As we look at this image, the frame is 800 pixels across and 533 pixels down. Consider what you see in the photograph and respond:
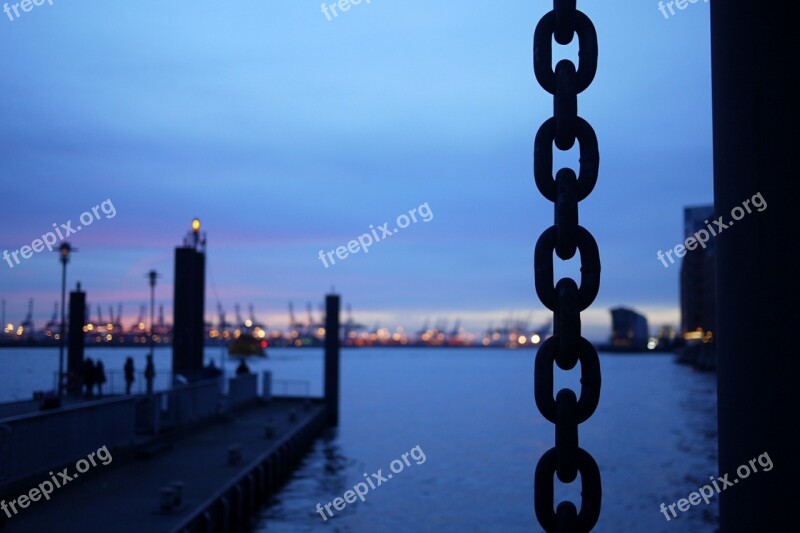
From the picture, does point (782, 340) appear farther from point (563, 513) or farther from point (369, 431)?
point (369, 431)

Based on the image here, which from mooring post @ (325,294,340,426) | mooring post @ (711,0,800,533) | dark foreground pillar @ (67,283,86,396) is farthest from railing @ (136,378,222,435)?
mooring post @ (711,0,800,533)

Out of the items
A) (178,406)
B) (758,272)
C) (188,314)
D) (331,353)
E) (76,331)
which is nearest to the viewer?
(758,272)

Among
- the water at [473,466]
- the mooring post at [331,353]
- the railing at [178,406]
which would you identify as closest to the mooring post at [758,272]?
the water at [473,466]

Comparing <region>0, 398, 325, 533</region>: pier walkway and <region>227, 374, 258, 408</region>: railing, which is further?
<region>227, 374, 258, 408</region>: railing

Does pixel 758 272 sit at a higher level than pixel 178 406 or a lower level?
higher

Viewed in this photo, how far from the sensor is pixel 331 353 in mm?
42250

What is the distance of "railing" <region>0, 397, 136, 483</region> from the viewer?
1424cm

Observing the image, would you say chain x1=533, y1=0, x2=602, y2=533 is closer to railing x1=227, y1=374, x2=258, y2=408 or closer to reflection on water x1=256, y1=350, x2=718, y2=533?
reflection on water x1=256, y1=350, x2=718, y2=533

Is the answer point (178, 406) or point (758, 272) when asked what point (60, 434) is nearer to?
point (178, 406)

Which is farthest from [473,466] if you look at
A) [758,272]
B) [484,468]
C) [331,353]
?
[758,272]

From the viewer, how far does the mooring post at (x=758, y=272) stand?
2787 millimetres

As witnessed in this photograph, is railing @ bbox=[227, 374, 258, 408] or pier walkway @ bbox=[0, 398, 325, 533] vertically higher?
railing @ bbox=[227, 374, 258, 408]

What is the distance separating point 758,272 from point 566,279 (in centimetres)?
63

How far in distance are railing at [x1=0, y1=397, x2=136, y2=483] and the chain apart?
13.0 m
